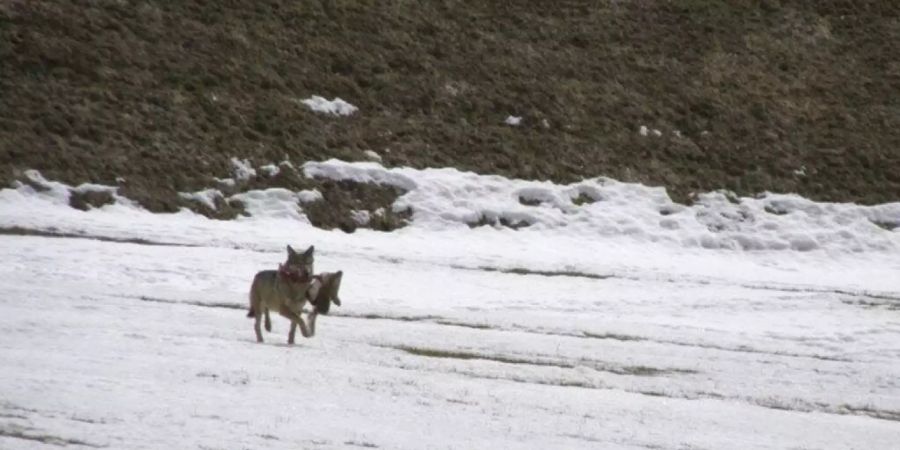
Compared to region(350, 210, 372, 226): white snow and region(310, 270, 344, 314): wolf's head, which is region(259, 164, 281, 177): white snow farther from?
region(310, 270, 344, 314): wolf's head

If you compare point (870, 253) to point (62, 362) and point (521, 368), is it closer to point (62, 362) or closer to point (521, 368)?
point (521, 368)

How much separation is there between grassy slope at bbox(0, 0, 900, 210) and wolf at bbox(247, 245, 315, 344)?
1242 cm

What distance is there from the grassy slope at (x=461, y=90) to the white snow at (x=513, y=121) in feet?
0.78

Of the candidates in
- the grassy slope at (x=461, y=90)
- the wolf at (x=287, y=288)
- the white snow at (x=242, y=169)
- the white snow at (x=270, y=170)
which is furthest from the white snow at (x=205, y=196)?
the wolf at (x=287, y=288)

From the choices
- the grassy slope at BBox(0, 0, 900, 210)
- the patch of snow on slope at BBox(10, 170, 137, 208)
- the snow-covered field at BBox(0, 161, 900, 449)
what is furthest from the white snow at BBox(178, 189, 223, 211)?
the patch of snow on slope at BBox(10, 170, 137, 208)

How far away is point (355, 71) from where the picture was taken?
3575cm

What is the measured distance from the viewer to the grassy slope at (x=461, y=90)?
2953cm

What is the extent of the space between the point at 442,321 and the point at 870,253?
16.1 metres

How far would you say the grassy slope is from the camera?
1163 inches

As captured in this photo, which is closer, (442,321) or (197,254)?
(442,321)

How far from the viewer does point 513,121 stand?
3522cm

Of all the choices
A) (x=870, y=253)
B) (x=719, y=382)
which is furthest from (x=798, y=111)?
(x=719, y=382)

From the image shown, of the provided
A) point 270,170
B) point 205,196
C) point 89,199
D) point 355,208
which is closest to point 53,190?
point 89,199

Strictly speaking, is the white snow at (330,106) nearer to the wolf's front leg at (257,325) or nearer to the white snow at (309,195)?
the white snow at (309,195)
